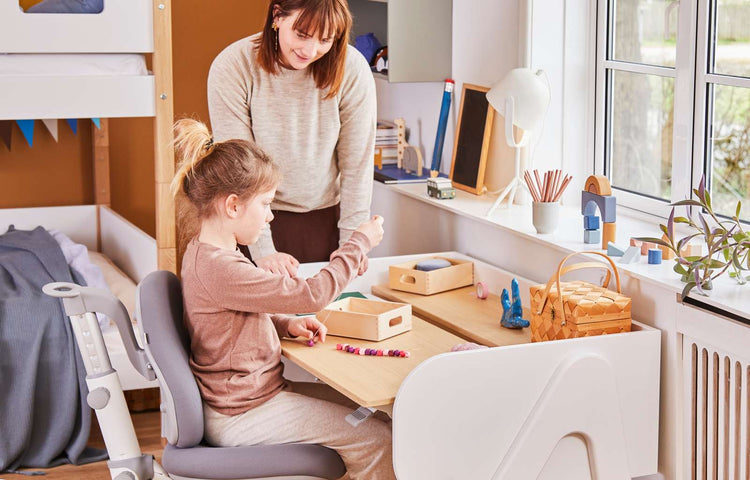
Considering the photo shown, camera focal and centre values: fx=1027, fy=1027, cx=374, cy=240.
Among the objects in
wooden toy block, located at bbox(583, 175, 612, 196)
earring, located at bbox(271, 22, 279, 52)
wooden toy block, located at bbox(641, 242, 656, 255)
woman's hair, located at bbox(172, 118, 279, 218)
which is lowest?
wooden toy block, located at bbox(641, 242, 656, 255)

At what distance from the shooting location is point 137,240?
354 cm

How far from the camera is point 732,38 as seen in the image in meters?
2.33

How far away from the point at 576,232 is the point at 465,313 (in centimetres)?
36

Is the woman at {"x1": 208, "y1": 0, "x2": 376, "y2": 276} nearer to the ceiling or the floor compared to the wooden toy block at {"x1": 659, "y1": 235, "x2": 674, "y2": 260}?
nearer to the ceiling

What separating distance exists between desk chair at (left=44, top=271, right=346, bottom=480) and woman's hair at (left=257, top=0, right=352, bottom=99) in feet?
2.09

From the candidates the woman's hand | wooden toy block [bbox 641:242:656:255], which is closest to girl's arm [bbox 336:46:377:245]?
the woman's hand

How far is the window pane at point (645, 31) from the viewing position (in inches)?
100

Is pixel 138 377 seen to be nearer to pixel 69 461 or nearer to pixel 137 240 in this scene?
pixel 69 461

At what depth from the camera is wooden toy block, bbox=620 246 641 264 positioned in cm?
223

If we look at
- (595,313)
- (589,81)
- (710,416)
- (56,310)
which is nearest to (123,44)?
(56,310)

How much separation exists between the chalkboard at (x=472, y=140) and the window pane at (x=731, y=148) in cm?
73

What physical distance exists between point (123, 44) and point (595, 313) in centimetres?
158

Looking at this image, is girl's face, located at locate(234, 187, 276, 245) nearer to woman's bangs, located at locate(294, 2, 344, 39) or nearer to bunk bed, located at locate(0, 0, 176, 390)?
woman's bangs, located at locate(294, 2, 344, 39)

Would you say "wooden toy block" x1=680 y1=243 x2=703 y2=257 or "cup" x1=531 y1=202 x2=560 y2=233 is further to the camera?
"cup" x1=531 y1=202 x2=560 y2=233
